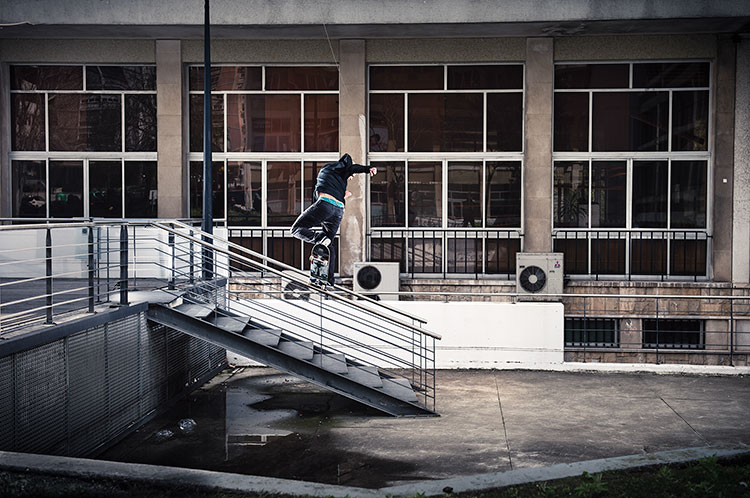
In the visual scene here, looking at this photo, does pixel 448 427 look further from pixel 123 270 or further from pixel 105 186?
pixel 105 186

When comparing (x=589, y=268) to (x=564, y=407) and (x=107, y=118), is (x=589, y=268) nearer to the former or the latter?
(x=564, y=407)

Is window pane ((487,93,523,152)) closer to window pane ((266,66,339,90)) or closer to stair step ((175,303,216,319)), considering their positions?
→ window pane ((266,66,339,90))

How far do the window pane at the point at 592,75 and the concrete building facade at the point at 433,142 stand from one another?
0.05 m

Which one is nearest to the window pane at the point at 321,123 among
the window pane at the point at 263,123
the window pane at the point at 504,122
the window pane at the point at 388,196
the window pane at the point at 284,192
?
the window pane at the point at 263,123

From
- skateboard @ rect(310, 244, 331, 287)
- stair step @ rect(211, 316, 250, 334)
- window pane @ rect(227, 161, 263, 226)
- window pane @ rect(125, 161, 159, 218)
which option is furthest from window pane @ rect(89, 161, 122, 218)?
stair step @ rect(211, 316, 250, 334)

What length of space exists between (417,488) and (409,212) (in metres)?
13.2

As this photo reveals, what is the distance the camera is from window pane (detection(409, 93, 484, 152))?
2022 centimetres

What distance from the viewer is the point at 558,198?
792 inches

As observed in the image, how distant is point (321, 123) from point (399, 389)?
29.5ft

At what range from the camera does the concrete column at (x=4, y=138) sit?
66.4 ft

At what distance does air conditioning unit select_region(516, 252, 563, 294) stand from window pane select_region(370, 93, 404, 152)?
428 cm

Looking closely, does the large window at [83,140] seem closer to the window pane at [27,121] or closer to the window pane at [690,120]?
the window pane at [27,121]

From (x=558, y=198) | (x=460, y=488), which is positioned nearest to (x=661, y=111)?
(x=558, y=198)

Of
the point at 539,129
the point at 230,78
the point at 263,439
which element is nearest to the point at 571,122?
the point at 539,129
